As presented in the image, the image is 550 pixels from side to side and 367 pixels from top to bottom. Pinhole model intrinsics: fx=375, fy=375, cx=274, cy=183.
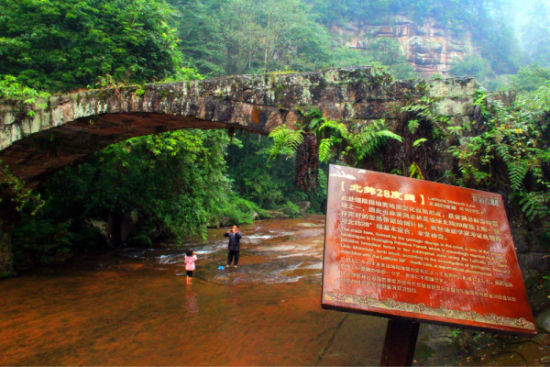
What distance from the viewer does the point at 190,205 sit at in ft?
36.3

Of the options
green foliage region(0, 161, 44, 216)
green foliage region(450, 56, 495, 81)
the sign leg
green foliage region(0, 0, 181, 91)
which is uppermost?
green foliage region(450, 56, 495, 81)

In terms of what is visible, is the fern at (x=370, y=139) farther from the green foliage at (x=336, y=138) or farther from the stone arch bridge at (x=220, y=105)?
the stone arch bridge at (x=220, y=105)

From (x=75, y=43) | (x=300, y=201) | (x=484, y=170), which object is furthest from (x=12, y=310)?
(x=300, y=201)

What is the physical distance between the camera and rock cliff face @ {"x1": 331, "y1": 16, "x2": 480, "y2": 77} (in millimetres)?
49250

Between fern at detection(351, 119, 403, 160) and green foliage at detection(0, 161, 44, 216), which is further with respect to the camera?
green foliage at detection(0, 161, 44, 216)

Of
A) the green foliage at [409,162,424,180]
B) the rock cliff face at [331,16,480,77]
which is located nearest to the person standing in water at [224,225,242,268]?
the green foliage at [409,162,424,180]

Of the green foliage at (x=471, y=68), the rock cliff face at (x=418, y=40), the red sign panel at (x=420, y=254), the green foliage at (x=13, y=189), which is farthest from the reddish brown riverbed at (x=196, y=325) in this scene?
the green foliage at (x=471, y=68)

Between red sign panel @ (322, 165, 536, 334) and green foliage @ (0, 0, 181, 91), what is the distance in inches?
379

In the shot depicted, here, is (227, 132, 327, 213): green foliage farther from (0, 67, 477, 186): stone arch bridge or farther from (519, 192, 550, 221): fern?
(519, 192, 550, 221): fern

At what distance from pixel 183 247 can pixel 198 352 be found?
9.29 m

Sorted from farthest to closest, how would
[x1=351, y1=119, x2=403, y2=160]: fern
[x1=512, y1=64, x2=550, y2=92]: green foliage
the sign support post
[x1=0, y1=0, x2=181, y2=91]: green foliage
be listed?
[x1=512, y1=64, x2=550, y2=92]: green foliage, [x1=0, y1=0, x2=181, y2=91]: green foliage, [x1=351, y1=119, x2=403, y2=160]: fern, the sign support post

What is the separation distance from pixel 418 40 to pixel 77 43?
Answer: 48885 mm

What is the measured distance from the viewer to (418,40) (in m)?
50.4

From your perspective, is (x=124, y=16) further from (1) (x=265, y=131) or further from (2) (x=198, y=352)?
(2) (x=198, y=352)
